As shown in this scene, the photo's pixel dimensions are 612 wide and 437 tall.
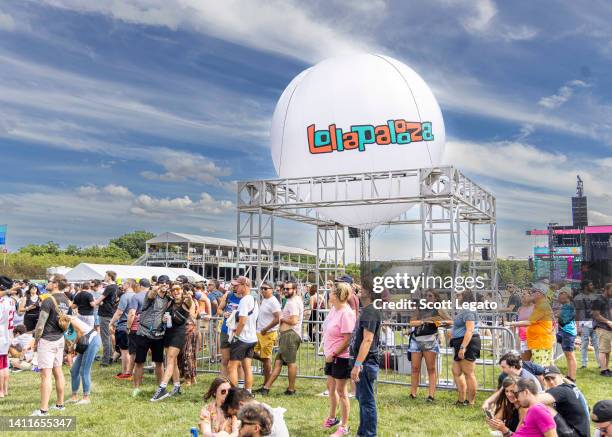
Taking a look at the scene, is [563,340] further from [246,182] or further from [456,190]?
[246,182]

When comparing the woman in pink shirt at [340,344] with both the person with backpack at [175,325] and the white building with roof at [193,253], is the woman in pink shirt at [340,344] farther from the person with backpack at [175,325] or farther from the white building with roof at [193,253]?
the white building with roof at [193,253]

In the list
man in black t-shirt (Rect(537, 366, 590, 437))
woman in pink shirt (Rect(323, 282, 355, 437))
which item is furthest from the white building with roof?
man in black t-shirt (Rect(537, 366, 590, 437))

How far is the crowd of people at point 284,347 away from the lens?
4.68 metres

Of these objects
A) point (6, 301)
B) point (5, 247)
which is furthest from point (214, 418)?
point (5, 247)

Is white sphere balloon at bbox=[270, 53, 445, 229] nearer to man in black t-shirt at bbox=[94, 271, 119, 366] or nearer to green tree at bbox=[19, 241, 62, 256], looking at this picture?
man in black t-shirt at bbox=[94, 271, 119, 366]

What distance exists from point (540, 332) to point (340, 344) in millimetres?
3544

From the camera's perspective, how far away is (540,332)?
26.7 ft

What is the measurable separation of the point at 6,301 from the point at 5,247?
45395mm

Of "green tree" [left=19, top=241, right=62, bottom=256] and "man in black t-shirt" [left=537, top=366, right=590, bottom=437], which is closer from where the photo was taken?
"man in black t-shirt" [left=537, top=366, right=590, bottom=437]

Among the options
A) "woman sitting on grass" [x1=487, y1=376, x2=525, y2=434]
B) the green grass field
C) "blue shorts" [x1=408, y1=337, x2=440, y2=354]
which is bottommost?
the green grass field

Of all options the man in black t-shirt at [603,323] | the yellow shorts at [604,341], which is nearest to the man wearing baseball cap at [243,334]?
the man in black t-shirt at [603,323]

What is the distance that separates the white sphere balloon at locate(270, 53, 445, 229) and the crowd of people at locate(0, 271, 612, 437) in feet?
18.7

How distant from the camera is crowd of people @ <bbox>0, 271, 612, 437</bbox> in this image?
468cm

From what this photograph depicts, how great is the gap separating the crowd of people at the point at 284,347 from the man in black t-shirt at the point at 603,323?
2cm
